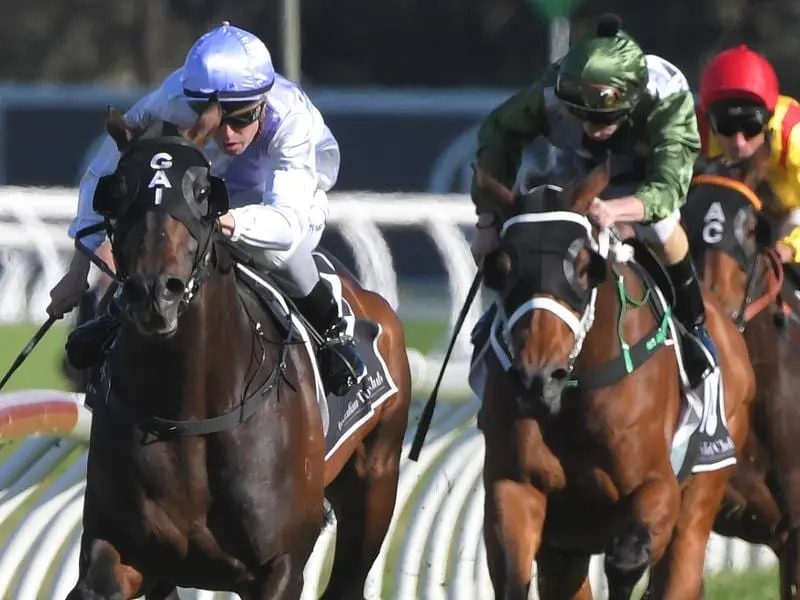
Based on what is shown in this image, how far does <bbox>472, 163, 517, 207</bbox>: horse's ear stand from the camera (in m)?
5.55

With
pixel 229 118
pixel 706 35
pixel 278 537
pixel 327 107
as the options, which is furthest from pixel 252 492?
pixel 706 35

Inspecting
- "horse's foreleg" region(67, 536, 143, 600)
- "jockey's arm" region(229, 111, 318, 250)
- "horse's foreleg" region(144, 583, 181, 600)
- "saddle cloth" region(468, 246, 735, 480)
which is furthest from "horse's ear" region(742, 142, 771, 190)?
"horse's foreleg" region(67, 536, 143, 600)

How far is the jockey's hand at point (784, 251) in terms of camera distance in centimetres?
712

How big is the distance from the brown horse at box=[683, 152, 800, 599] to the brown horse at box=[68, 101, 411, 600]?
1883 millimetres

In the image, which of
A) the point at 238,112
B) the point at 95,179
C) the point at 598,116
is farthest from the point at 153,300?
the point at 598,116

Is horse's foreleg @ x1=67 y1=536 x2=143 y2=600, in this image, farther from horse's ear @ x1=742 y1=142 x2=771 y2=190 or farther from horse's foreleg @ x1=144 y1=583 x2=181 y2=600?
horse's ear @ x1=742 y1=142 x2=771 y2=190

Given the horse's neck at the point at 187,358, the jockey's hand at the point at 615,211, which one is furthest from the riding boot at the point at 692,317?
the horse's neck at the point at 187,358

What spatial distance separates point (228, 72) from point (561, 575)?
1819mm

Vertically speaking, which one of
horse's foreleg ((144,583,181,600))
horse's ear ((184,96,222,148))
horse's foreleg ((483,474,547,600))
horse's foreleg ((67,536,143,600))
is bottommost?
horse's foreleg ((144,583,181,600))

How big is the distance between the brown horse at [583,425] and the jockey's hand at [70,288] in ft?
3.57

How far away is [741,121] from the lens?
22.9 feet

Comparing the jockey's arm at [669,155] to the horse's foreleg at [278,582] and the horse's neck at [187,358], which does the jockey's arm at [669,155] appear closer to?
the horse's neck at [187,358]

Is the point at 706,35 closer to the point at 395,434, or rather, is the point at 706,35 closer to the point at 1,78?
the point at 1,78

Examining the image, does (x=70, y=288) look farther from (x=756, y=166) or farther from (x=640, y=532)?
(x=756, y=166)
